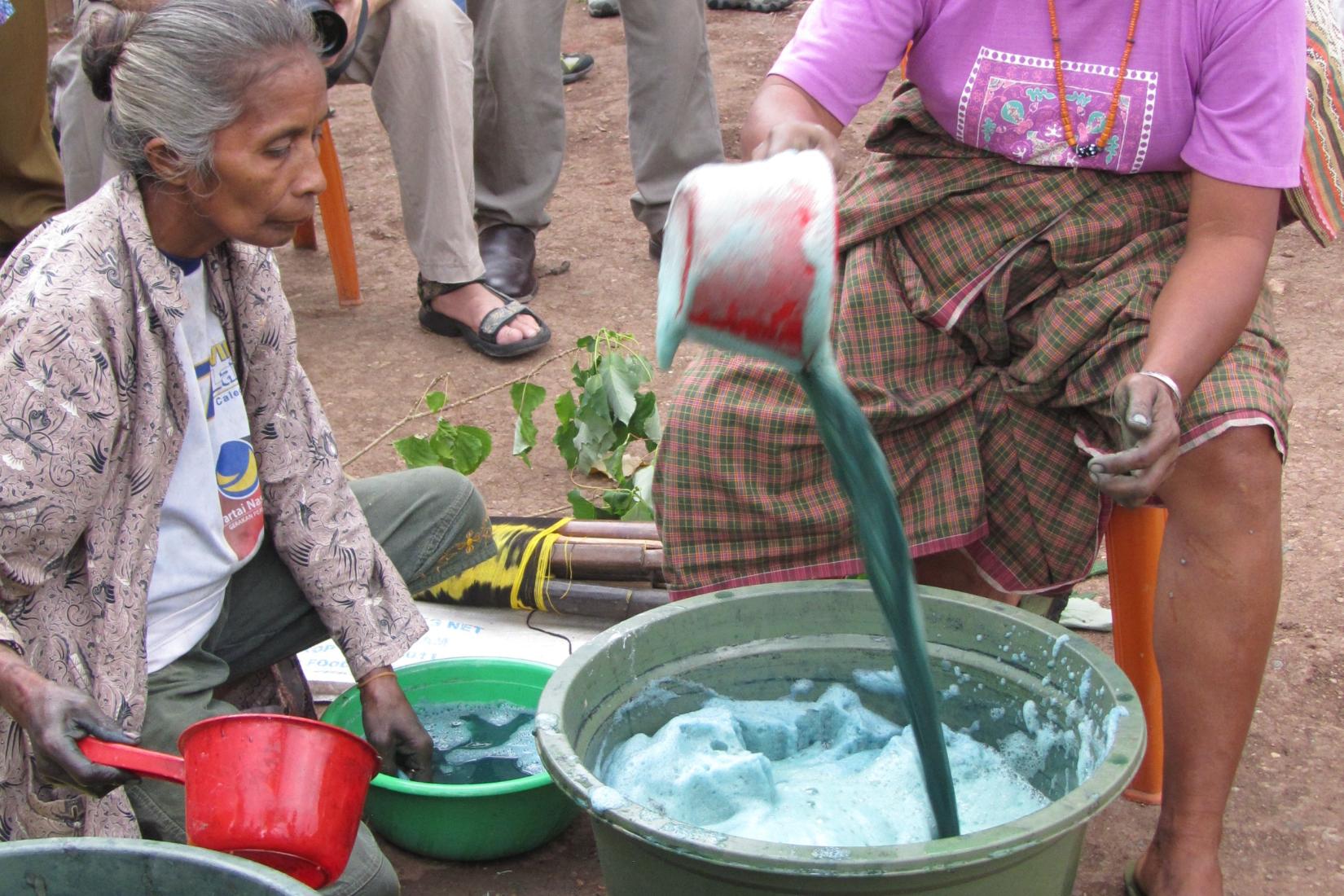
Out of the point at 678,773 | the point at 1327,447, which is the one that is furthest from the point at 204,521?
the point at 1327,447

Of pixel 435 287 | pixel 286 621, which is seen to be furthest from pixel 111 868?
pixel 435 287

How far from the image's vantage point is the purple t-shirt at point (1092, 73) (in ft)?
6.12

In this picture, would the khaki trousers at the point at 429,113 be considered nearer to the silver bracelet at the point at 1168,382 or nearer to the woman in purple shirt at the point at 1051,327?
the woman in purple shirt at the point at 1051,327

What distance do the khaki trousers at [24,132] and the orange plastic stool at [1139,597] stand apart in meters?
3.10

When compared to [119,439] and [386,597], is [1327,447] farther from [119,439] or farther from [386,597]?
[119,439]

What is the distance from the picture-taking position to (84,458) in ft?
5.55

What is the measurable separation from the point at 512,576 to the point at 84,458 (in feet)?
3.48

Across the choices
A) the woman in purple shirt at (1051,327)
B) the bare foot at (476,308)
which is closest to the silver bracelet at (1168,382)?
the woman in purple shirt at (1051,327)

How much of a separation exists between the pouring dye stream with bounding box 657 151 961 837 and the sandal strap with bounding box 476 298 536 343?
2.23m

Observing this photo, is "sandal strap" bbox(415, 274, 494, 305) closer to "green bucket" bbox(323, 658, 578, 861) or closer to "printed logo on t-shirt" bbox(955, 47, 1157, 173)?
"green bucket" bbox(323, 658, 578, 861)

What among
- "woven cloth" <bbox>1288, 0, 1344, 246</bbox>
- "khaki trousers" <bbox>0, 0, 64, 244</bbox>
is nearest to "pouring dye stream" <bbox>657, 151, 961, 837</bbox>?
"woven cloth" <bbox>1288, 0, 1344, 246</bbox>

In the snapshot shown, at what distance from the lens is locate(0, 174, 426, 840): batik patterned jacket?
5.42 feet

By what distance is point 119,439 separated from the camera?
175cm

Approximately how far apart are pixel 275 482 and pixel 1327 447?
2358mm
